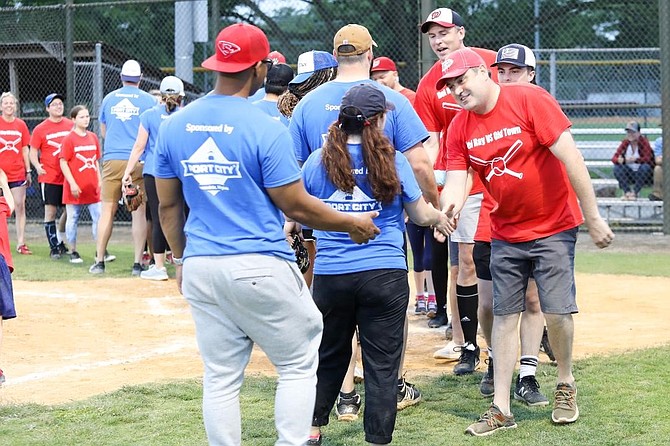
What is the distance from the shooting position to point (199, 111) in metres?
4.07

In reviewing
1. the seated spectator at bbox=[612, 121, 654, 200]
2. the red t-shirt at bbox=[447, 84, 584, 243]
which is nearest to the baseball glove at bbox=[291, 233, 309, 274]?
the red t-shirt at bbox=[447, 84, 584, 243]

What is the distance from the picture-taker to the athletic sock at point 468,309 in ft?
21.8

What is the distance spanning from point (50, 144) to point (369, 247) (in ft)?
31.0

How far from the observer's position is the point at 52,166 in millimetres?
13047

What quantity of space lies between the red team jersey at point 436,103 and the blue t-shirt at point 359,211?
2090 millimetres

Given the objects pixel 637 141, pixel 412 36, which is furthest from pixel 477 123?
pixel 412 36

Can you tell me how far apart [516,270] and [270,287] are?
1.93 metres

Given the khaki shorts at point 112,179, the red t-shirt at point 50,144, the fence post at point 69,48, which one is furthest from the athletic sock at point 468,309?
the fence post at point 69,48

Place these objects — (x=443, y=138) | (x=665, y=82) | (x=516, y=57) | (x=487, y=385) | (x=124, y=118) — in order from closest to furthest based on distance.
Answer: (x=487, y=385) → (x=516, y=57) → (x=443, y=138) → (x=124, y=118) → (x=665, y=82)

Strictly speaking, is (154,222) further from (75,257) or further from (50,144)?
(50,144)

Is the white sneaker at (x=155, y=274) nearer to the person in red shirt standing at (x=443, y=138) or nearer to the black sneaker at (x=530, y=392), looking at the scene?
the person in red shirt standing at (x=443, y=138)

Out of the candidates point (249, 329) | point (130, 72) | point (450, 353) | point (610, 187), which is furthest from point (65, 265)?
point (610, 187)

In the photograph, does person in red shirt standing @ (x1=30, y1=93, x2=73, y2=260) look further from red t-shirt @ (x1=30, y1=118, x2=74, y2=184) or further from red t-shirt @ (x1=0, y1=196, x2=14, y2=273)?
red t-shirt @ (x1=0, y1=196, x2=14, y2=273)

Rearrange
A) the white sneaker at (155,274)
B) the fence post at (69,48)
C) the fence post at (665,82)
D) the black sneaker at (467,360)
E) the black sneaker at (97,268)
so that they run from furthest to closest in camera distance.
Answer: the fence post at (69,48)
the fence post at (665,82)
the black sneaker at (97,268)
the white sneaker at (155,274)
the black sneaker at (467,360)
